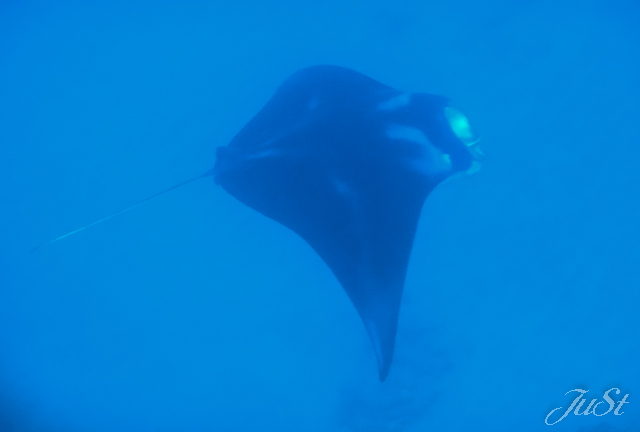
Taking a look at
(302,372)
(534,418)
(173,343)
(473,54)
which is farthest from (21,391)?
(473,54)

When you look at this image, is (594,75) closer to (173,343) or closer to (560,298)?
(560,298)

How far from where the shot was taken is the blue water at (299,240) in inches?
143

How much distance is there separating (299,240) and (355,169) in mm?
1419

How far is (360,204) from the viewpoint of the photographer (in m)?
2.15

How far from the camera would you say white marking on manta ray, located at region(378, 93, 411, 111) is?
8.04 feet

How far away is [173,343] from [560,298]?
358cm

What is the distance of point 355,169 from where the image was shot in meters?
2.24

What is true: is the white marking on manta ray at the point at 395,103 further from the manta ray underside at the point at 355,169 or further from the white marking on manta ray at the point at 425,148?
the white marking on manta ray at the point at 425,148
